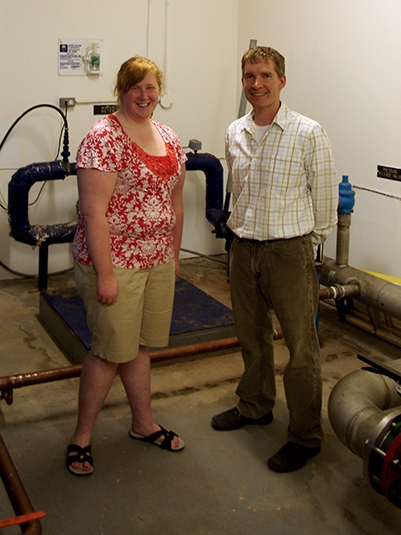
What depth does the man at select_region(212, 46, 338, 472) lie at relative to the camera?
222 cm

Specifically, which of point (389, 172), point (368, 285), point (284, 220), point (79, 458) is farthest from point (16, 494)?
point (389, 172)

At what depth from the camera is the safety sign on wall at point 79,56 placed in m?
4.29

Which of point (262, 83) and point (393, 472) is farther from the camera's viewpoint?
point (262, 83)

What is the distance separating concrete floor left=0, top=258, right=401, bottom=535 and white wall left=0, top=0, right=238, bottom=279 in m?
1.57

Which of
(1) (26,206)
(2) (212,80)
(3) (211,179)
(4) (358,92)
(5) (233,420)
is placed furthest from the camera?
(2) (212,80)

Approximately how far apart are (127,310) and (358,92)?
7.28 ft

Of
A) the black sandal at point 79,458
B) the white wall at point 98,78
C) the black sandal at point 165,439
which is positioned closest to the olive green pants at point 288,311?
the black sandal at point 165,439

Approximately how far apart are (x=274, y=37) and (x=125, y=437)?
9.78ft

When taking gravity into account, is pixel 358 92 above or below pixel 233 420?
above

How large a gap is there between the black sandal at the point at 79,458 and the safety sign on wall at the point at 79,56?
278 cm

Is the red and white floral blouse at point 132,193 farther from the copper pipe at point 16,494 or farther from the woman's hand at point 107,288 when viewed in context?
the copper pipe at point 16,494

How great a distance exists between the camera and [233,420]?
2.66 m

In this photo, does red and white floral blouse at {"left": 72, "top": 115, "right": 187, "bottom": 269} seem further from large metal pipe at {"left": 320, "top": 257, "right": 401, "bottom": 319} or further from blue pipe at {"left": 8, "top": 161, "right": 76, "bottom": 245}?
blue pipe at {"left": 8, "top": 161, "right": 76, "bottom": 245}

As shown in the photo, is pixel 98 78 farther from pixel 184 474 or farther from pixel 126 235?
pixel 184 474
